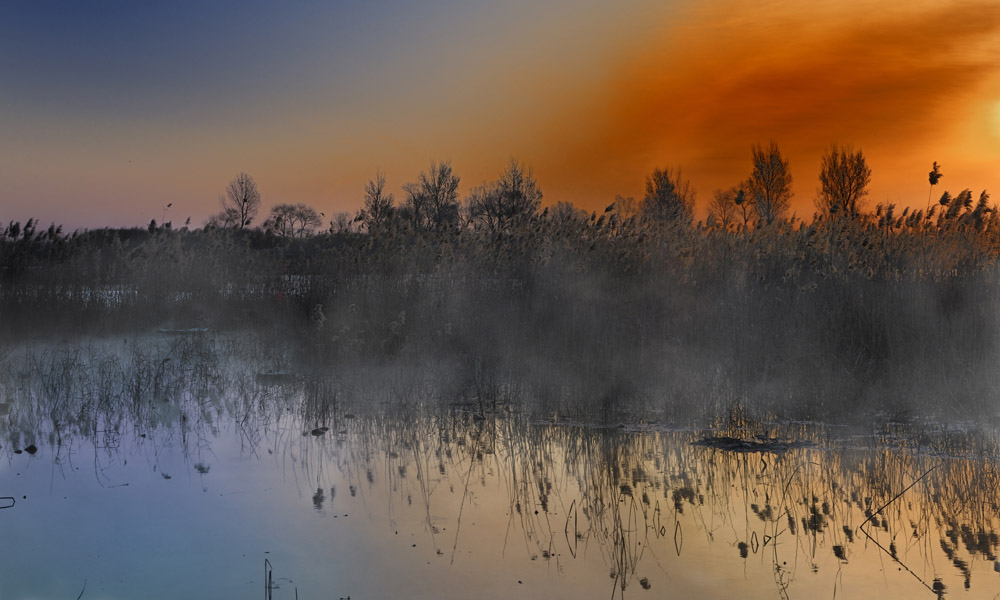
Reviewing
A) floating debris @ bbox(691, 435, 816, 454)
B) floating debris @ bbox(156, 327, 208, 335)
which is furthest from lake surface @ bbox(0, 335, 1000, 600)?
floating debris @ bbox(156, 327, 208, 335)

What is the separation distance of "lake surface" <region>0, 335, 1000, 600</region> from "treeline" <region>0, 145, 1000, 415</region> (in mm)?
1047

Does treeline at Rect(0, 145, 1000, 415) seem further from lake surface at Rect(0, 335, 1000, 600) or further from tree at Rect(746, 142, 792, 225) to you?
tree at Rect(746, 142, 792, 225)

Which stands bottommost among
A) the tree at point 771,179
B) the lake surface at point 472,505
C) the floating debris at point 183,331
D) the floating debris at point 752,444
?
the lake surface at point 472,505

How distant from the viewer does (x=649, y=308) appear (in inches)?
333

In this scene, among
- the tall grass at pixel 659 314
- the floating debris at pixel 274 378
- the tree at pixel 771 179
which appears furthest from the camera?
the tree at pixel 771 179

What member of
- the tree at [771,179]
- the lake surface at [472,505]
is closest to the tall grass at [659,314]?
the lake surface at [472,505]

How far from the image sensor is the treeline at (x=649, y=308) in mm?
7035

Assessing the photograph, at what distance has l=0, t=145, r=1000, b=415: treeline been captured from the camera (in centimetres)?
704

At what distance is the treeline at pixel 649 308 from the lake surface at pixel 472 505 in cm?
105

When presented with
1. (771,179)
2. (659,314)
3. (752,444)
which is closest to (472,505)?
(752,444)

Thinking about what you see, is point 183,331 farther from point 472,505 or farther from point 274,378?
point 472,505

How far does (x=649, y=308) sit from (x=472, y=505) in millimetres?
4669

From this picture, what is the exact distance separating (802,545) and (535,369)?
4394mm

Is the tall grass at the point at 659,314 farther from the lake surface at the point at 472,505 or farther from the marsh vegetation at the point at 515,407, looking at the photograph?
the lake surface at the point at 472,505
